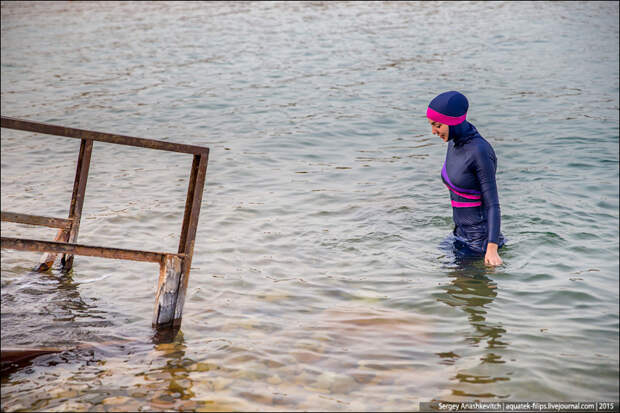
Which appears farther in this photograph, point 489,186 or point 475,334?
point 489,186

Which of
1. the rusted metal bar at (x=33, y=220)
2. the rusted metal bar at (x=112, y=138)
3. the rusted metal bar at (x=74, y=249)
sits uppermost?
the rusted metal bar at (x=112, y=138)

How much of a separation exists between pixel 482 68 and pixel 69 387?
651 inches

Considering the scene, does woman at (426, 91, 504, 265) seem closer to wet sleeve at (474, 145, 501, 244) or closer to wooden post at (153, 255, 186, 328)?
wet sleeve at (474, 145, 501, 244)

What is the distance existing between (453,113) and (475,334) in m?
1.94

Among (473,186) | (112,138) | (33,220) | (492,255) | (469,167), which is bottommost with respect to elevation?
(33,220)

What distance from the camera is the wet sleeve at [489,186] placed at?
5.69 meters

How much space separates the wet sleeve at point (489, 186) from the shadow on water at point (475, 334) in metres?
0.54

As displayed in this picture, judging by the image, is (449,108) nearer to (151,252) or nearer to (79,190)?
(151,252)

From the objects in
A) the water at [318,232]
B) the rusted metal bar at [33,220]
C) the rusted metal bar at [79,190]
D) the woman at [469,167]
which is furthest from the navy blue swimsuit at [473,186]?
the rusted metal bar at [33,220]

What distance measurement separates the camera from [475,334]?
505 centimetres

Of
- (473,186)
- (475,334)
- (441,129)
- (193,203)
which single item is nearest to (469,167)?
(473,186)

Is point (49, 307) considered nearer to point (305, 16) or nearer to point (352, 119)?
point (352, 119)

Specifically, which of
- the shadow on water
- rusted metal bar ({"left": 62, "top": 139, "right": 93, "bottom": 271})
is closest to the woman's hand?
the shadow on water

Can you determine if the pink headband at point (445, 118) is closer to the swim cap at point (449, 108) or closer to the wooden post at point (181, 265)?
the swim cap at point (449, 108)
